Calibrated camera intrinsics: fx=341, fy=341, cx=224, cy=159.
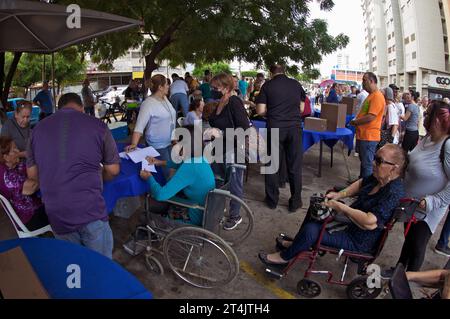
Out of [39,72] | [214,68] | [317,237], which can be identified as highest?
[214,68]

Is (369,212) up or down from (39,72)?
down

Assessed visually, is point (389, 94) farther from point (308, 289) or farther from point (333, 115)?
point (308, 289)

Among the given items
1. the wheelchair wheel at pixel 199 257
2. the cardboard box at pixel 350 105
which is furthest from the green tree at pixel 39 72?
the wheelchair wheel at pixel 199 257

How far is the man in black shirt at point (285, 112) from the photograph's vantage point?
12.8 feet

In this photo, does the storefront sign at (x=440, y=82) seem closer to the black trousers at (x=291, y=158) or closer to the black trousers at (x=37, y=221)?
the black trousers at (x=291, y=158)

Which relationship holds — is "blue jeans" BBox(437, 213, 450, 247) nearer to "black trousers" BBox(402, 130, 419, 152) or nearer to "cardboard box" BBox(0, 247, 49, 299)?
"black trousers" BBox(402, 130, 419, 152)

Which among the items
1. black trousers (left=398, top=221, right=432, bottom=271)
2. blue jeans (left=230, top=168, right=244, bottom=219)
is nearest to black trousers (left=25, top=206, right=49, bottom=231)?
blue jeans (left=230, top=168, right=244, bottom=219)

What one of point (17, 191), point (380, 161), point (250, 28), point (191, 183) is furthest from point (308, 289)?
point (250, 28)

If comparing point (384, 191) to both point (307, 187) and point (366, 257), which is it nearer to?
point (366, 257)

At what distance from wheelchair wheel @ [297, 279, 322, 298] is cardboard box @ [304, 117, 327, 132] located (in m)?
3.27

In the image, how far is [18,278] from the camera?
4.44ft

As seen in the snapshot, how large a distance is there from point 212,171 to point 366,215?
1374 mm

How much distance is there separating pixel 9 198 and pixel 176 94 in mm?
5536

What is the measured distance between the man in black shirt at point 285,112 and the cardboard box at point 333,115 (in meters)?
1.56
